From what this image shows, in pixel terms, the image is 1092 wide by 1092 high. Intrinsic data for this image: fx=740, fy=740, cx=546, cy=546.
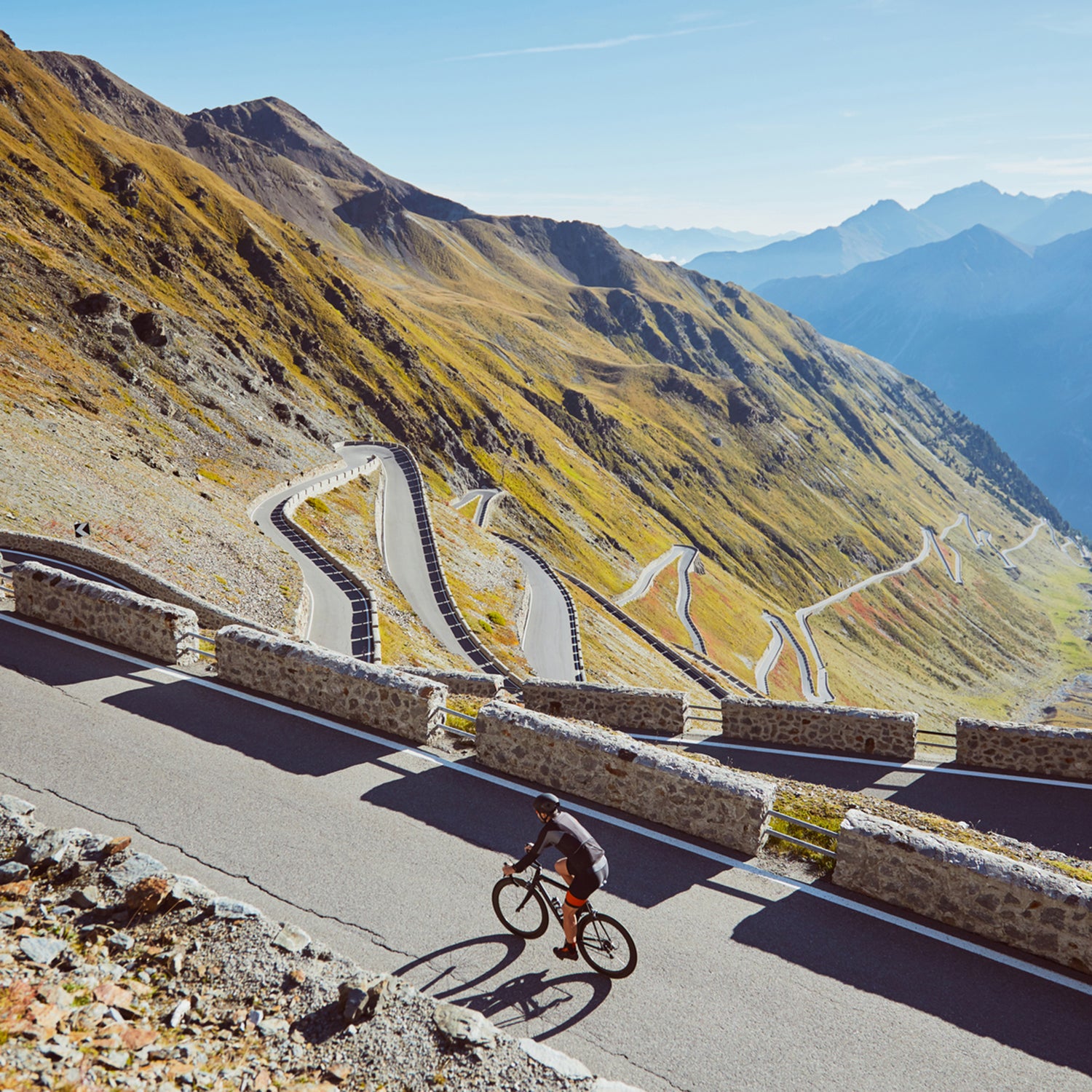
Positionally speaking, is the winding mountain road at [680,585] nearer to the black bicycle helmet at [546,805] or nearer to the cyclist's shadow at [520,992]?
the cyclist's shadow at [520,992]

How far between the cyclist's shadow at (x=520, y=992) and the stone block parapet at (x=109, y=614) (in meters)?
11.2

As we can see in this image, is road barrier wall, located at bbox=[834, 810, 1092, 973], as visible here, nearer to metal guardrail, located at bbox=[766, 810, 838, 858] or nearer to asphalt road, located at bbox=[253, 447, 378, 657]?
metal guardrail, located at bbox=[766, 810, 838, 858]

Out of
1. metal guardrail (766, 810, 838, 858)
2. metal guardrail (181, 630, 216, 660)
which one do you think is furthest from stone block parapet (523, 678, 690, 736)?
metal guardrail (766, 810, 838, 858)

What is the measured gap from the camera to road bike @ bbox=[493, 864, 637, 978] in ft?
29.0

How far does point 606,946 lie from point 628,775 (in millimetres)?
3776

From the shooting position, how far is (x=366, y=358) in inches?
4978

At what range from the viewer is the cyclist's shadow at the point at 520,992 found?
827 cm

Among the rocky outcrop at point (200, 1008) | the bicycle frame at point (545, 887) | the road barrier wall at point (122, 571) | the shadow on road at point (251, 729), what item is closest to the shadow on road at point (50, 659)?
the shadow on road at point (251, 729)

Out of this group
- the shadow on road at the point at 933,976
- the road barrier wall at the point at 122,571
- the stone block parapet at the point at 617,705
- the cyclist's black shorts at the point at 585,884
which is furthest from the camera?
the road barrier wall at the point at 122,571

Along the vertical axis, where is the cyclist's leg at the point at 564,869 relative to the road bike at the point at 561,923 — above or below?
above

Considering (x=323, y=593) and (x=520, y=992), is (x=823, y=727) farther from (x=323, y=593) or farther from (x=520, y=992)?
(x=323, y=593)

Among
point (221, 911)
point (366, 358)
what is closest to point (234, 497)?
point (221, 911)

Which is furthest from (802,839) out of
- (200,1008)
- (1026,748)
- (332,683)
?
(1026,748)

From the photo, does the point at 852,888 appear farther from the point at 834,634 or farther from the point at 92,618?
the point at 834,634
